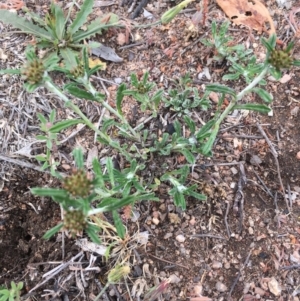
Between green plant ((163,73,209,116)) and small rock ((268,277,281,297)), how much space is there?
3.14ft

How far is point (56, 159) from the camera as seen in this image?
100 inches

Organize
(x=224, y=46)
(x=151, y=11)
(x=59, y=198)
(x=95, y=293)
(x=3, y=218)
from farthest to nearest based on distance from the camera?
1. (x=151, y=11)
2. (x=224, y=46)
3. (x=3, y=218)
4. (x=95, y=293)
5. (x=59, y=198)

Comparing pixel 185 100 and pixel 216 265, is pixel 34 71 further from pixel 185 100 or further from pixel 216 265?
pixel 216 265

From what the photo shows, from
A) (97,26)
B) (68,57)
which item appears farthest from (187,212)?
(97,26)

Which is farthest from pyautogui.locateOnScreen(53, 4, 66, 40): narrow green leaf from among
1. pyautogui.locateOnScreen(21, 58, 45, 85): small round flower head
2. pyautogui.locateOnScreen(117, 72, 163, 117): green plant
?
pyautogui.locateOnScreen(21, 58, 45, 85): small round flower head

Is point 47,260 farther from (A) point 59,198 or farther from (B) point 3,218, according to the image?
(A) point 59,198

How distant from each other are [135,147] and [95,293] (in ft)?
2.49

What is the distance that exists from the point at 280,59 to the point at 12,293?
156 cm

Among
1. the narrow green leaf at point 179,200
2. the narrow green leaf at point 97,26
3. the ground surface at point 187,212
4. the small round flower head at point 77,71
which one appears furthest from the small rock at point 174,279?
the narrow green leaf at point 97,26

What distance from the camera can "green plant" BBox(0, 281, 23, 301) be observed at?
85.0 inches

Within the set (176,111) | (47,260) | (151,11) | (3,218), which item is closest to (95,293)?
(47,260)

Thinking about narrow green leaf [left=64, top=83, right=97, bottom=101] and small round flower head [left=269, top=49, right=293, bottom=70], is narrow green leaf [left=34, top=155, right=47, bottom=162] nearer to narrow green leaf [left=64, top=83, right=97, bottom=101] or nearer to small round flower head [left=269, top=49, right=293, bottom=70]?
narrow green leaf [left=64, top=83, right=97, bottom=101]

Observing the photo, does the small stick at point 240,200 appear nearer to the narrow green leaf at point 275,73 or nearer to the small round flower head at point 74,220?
the narrow green leaf at point 275,73

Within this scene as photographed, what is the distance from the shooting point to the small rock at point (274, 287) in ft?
7.68
